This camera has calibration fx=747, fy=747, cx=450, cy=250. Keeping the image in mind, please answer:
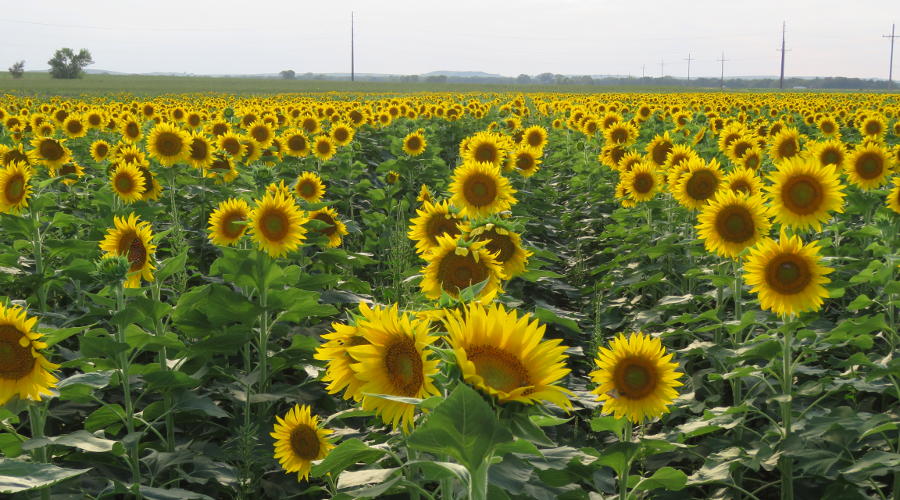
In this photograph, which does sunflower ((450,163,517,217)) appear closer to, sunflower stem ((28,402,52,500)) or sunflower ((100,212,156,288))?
sunflower ((100,212,156,288))

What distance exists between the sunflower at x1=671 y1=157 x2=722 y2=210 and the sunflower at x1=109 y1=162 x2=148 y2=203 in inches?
192

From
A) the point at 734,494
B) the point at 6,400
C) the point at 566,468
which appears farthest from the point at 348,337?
the point at 734,494

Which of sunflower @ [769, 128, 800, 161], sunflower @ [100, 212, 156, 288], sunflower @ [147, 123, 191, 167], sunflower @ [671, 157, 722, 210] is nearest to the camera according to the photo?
sunflower @ [100, 212, 156, 288]

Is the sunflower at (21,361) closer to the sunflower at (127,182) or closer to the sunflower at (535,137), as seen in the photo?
the sunflower at (127,182)

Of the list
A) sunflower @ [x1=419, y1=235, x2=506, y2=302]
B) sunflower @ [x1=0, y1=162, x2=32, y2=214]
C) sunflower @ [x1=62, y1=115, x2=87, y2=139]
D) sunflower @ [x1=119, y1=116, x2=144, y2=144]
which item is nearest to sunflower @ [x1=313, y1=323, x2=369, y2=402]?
sunflower @ [x1=419, y1=235, x2=506, y2=302]

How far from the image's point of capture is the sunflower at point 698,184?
6.25 meters

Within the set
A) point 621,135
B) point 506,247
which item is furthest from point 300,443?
point 621,135

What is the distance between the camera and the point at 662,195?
898cm

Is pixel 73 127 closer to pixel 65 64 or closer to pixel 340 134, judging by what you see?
pixel 340 134

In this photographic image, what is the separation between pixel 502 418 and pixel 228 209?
393 cm

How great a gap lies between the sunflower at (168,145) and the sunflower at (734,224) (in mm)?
5587

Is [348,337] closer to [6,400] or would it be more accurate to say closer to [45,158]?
[6,400]

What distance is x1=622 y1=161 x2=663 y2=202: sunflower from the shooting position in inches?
302

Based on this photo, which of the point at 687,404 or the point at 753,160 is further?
the point at 753,160
